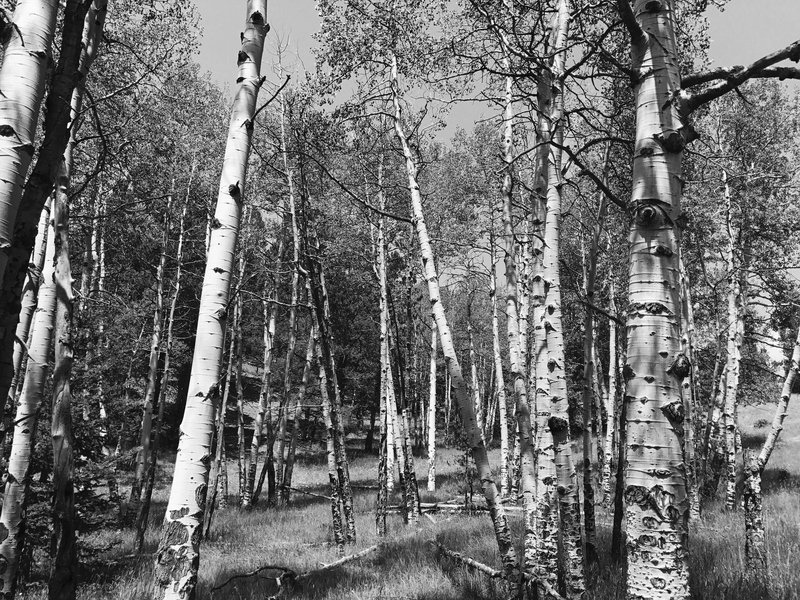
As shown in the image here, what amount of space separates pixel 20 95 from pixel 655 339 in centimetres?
324

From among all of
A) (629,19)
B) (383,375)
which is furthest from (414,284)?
(629,19)

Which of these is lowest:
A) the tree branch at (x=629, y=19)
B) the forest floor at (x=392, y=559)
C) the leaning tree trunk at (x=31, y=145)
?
the forest floor at (x=392, y=559)

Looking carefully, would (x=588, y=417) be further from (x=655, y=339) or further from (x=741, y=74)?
(x=741, y=74)

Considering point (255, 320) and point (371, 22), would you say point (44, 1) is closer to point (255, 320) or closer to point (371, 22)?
point (371, 22)

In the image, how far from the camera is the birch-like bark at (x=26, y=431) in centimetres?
412

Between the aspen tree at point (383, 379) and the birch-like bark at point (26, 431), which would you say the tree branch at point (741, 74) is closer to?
the birch-like bark at point (26, 431)

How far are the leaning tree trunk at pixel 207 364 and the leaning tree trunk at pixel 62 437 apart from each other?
188 centimetres

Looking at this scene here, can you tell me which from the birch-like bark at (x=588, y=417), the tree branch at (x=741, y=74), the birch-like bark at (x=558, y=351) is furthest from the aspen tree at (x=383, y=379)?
the tree branch at (x=741, y=74)

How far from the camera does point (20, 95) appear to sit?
229cm

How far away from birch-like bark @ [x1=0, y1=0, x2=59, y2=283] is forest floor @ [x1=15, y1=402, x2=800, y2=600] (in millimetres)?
4604

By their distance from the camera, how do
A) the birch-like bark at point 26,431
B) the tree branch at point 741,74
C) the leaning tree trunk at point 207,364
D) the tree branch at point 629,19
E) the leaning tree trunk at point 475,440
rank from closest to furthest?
the tree branch at point 741,74
the tree branch at point 629,19
the leaning tree trunk at point 207,364
the birch-like bark at point 26,431
the leaning tree trunk at point 475,440

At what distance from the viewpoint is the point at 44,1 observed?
2.52 meters

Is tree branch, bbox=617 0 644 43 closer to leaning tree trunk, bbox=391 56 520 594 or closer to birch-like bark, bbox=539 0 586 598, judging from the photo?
birch-like bark, bbox=539 0 586 598

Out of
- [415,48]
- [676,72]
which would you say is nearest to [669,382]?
[676,72]
